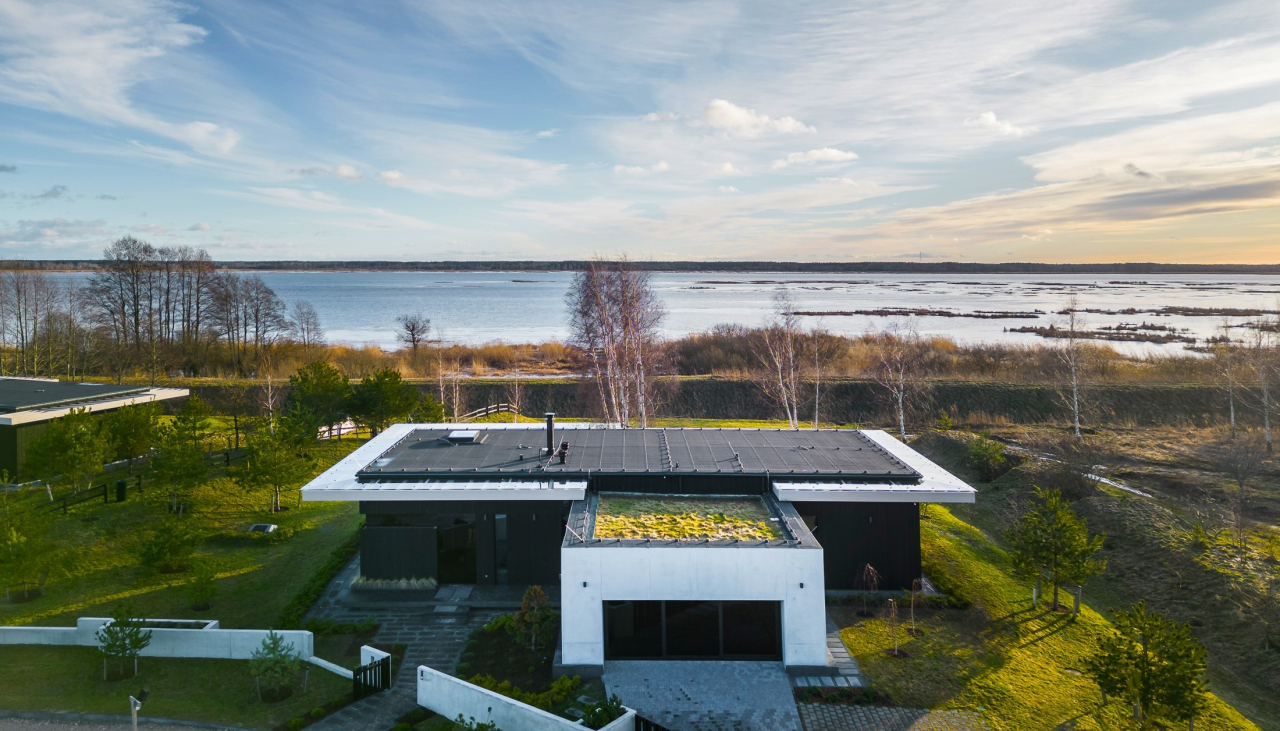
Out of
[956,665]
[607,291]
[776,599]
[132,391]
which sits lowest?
[956,665]

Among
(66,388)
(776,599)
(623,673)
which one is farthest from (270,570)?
(66,388)

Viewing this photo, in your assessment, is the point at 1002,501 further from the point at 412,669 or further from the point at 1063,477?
the point at 412,669

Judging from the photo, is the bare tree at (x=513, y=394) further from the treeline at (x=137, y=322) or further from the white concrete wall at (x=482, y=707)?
the white concrete wall at (x=482, y=707)

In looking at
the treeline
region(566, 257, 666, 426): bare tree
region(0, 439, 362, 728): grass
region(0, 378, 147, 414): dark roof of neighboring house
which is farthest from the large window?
the treeline

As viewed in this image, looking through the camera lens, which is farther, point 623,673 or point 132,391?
point 132,391

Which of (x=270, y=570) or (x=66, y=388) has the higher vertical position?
(x=66, y=388)

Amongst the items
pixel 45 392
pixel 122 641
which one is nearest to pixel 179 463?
pixel 122 641

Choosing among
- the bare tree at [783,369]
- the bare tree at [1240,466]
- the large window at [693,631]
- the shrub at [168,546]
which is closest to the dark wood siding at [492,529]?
the large window at [693,631]

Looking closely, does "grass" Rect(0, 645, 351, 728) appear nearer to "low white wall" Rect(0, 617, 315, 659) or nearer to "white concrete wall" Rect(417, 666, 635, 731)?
"low white wall" Rect(0, 617, 315, 659)
